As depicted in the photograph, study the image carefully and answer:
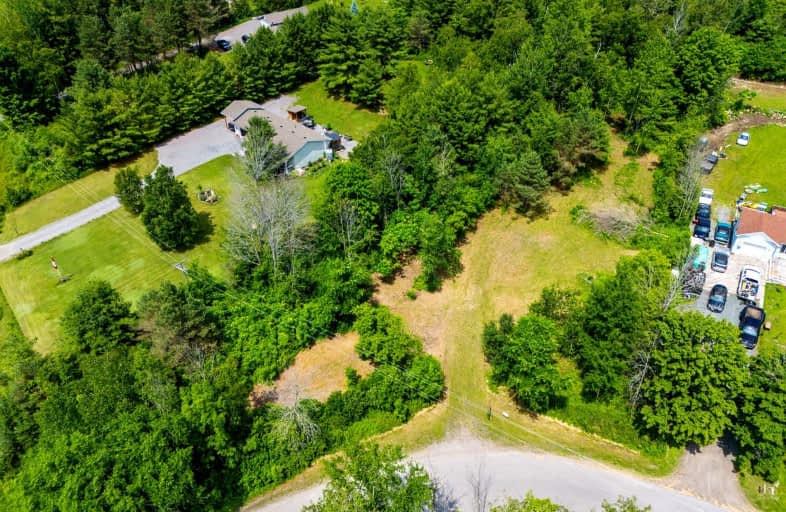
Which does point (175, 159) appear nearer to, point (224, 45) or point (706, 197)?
point (224, 45)

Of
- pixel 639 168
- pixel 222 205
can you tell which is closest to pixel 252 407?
pixel 222 205

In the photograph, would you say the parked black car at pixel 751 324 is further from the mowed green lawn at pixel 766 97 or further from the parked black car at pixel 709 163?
the mowed green lawn at pixel 766 97

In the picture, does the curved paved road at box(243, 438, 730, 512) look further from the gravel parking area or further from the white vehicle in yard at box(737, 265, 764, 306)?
the white vehicle in yard at box(737, 265, 764, 306)

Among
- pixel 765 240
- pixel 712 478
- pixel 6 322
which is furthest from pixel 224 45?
pixel 712 478

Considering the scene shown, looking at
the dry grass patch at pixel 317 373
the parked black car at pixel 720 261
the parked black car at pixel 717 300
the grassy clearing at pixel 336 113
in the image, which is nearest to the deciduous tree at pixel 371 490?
the dry grass patch at pixel 317 373

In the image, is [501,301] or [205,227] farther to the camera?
[205,227]

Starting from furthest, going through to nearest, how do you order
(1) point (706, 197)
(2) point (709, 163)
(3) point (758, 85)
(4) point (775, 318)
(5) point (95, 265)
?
(3) point (758, 85)
(2) point (709, 163)
(1) point (706, 197)
(5) point (95, 265)
(4) point (775, 318)

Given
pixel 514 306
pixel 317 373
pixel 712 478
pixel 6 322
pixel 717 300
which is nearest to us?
pixel 712 478
